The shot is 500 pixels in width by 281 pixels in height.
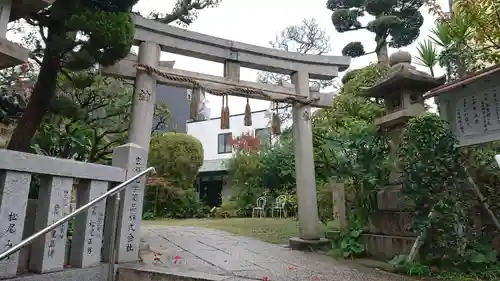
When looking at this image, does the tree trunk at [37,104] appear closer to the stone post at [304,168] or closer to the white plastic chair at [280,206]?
the stone post at [304,168]

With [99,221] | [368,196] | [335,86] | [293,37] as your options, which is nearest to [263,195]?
[335,86]

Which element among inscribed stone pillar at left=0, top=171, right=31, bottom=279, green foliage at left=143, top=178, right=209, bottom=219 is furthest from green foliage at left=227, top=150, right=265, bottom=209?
inscribed stone pillar at left=0, top=171, right=31, bottom=279

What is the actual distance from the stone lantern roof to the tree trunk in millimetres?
4454

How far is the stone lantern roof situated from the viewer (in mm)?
5039

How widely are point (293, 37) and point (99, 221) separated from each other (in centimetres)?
1469

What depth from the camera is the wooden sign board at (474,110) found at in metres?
4.14

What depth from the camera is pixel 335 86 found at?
48.0 feet

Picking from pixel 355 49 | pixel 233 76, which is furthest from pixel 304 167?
pixel 355 49

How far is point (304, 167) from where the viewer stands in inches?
261

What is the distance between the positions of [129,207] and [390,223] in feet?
11.5

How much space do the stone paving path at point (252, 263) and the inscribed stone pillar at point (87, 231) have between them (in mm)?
630

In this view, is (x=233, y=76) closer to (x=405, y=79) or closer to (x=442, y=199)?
(x=405, y=79)

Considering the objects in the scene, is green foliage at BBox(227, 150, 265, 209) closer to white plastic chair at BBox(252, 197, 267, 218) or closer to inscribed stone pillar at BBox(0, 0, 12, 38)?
white plastic chair at BBox(252, 197, 267, 218)

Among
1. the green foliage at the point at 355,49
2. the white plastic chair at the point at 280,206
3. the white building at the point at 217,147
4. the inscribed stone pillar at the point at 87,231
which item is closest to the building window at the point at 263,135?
the white building at the point at 217,147
